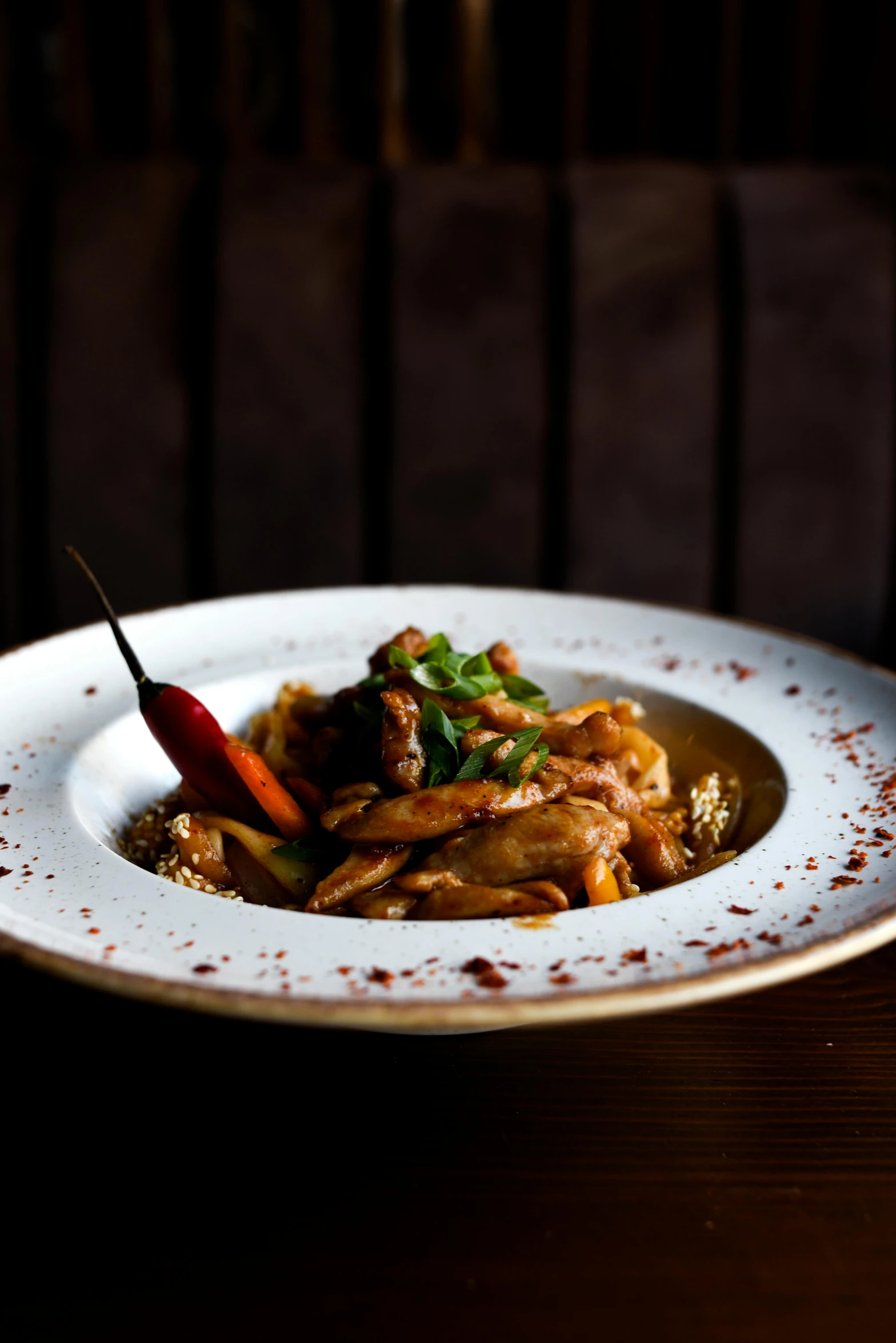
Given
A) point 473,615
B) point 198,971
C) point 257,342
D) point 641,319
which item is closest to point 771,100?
point 641,319

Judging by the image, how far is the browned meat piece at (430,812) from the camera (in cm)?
118

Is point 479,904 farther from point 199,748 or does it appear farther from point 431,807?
point 199,748

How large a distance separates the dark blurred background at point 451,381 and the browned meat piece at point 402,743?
5.23 ft

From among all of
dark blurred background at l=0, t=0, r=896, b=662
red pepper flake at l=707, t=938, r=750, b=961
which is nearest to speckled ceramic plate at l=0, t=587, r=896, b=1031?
red pepper flake at l=707, t=938, r=750, b=961

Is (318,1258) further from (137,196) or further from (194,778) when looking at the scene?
(137,196)

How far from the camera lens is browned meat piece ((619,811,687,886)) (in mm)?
1277

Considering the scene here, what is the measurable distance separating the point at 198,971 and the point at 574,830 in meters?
0.45

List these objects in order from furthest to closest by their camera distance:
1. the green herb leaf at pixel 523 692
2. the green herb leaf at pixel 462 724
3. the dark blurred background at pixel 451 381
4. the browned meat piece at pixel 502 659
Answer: the dark blurred background at pixel 451 381 → the browned meat piece at pixel 502 659 → the green herb leaf at pixel 523 692 → the green herb leaf at pixel 462 724

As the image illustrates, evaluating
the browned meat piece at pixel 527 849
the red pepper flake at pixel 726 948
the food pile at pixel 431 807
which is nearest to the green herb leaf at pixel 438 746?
the food pile at pixel 431 807

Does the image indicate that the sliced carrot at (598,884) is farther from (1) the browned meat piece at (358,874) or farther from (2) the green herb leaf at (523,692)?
(2) the green herb leaf at (523,692)

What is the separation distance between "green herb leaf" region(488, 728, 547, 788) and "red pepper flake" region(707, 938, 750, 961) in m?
0.38

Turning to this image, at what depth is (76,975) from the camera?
801mm

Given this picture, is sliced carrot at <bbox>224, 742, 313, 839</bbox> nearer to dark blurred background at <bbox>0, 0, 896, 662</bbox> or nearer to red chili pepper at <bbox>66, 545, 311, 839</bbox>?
red chili pepper at <bbox>66, 545, 311, 839</bbox>

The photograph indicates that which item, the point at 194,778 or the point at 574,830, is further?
the point at 194,778
